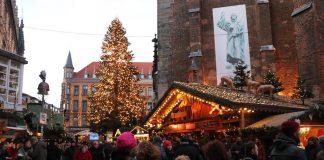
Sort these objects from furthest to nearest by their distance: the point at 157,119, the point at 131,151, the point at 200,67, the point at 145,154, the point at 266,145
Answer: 1. the point at 200,67
2. the point at 157,119
3. the point at 266,145
4. the point at 131,151
5. the point at 145,154

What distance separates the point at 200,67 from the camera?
31.3 m

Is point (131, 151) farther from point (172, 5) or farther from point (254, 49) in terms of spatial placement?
point (172, 5)

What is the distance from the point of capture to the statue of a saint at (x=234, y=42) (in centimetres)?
2972

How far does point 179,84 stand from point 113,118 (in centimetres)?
1901

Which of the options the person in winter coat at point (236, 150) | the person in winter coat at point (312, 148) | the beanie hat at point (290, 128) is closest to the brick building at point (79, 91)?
the person in winter coat at point (236, 150)

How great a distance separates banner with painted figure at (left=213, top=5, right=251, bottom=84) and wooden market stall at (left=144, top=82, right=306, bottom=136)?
1120 centimetres

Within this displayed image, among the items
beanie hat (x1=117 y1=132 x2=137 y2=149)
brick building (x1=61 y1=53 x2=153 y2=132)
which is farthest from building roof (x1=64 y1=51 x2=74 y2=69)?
beanie hat (x1=117 y1=132 x2=137 y2=149)

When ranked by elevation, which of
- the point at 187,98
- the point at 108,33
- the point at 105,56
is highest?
the point at 108,33

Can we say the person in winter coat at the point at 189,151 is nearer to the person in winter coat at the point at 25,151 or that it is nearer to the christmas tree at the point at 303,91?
the person in winter coat at the point at 25,151

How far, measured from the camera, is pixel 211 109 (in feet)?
53.5

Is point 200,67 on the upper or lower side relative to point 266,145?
upper

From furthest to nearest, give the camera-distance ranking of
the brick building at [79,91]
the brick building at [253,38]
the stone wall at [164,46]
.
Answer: the brick building at [79,91] < the stone wall at [164,46] < the brick building at [253,38]

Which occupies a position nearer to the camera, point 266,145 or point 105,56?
point 266,145

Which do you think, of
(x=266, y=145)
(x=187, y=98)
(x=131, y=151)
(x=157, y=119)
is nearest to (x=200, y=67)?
(x=157, y=119)
